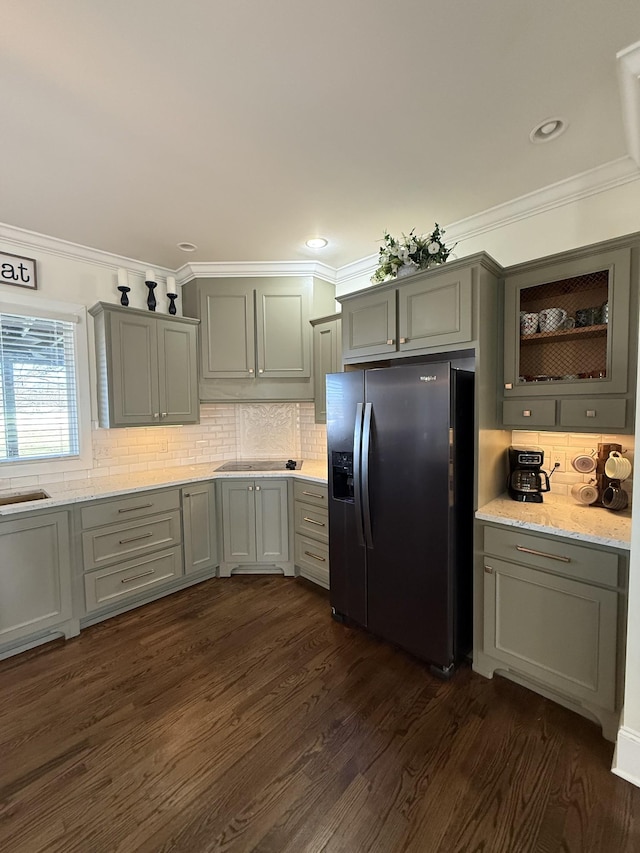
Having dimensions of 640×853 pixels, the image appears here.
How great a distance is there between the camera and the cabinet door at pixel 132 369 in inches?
112

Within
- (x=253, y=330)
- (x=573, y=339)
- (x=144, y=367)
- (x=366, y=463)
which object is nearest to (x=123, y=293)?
(x=144, y=367)

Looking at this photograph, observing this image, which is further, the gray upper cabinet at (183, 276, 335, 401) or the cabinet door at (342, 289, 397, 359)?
the gray upper cabinet at (183, 276, 335, 401)

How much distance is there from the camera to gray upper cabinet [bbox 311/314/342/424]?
3.10m

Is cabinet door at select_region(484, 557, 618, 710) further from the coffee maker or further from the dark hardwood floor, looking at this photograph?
the coffee maker

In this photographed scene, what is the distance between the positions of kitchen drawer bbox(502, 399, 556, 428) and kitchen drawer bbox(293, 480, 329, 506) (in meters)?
1.35

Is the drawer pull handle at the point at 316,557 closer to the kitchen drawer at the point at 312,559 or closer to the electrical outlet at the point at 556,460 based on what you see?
the kitchen drawer at the point at 312,559

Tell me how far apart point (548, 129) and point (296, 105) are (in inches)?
45.7

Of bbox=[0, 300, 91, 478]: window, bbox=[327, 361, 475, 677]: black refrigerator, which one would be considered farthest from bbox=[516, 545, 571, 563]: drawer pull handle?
bbox=[0, 300, 91, 478]: window

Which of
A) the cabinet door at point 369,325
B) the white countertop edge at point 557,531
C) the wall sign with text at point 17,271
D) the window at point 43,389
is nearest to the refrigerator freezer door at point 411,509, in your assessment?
the white countertop edge at point 557,531

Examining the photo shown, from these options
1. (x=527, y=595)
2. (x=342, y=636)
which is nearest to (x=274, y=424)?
(x=342, y=636)

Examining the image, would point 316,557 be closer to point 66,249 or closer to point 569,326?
point 569,326

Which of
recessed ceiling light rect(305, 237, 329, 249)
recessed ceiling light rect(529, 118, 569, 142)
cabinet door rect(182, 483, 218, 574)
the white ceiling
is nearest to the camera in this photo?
the white ceiling

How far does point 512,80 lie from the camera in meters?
1.46

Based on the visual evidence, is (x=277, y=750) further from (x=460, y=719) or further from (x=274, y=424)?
(x=274, y=424)
